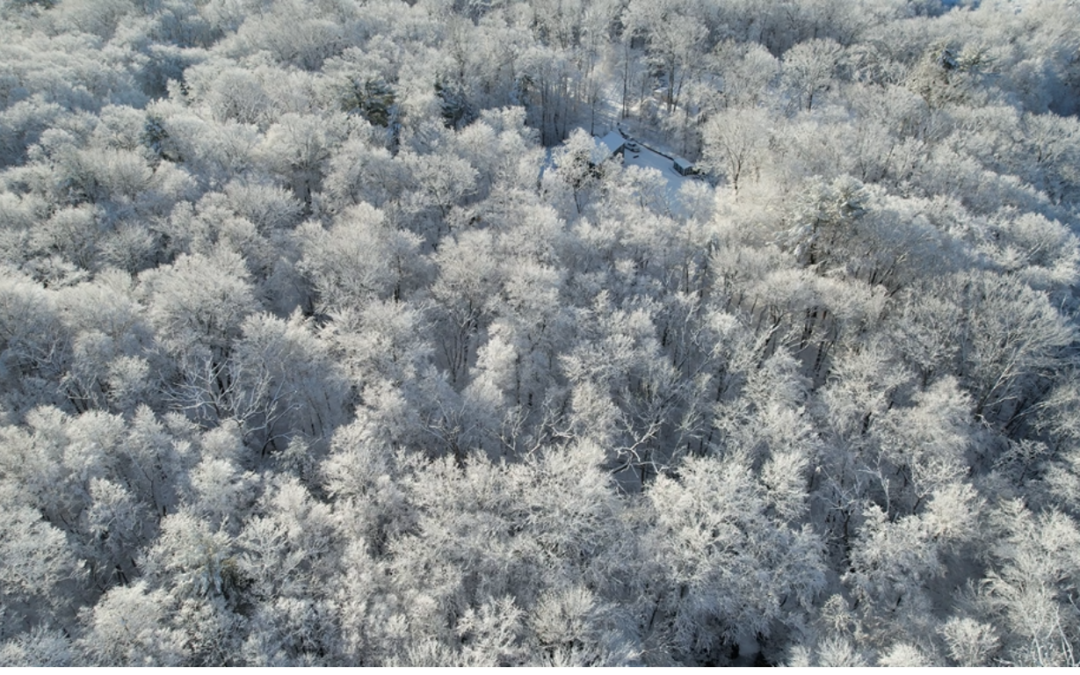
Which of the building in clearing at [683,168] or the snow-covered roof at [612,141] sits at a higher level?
the snow-covered roof at [612,141]

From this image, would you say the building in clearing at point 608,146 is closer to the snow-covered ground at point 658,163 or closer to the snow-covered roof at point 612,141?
the snow-covered roof at point 612,141

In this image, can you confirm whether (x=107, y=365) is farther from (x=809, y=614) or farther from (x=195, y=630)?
(x=809, y=614)

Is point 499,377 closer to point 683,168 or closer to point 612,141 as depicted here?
point 612,141

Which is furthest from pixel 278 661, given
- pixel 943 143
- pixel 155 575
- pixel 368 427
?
pixel 943 143

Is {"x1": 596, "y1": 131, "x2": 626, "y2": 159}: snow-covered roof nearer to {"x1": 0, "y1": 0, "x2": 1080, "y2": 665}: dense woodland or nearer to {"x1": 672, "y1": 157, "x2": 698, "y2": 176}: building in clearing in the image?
{"x1": 672, "y1": 157, "x2": 698, "y2": 176}: building in clearing

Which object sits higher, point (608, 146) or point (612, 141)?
point (612, 141)

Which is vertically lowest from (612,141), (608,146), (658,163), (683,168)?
(658,163)

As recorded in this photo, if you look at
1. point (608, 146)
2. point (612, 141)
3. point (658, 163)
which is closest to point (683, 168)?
point (658, 163)

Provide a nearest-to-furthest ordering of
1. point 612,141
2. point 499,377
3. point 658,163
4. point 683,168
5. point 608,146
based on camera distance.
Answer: point 499,377 → point 608,146 → point 683,168 → point 612,141 → point 658,163

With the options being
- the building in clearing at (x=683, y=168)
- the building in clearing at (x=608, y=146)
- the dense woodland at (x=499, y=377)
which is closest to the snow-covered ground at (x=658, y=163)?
the building in clearing at (x=683, y=168)
